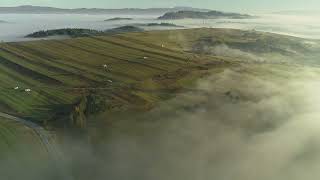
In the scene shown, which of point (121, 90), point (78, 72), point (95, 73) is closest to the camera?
point (121, 90)

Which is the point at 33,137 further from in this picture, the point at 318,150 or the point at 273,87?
the point at 273,87

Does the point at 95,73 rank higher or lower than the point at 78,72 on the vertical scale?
lower

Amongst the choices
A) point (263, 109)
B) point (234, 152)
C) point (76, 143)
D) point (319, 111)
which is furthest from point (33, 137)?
point (319, 111)

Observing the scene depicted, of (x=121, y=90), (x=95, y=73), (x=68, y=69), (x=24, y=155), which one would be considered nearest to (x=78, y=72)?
(x=95, y=73)

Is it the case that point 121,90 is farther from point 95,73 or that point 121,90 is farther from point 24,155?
point 24,155

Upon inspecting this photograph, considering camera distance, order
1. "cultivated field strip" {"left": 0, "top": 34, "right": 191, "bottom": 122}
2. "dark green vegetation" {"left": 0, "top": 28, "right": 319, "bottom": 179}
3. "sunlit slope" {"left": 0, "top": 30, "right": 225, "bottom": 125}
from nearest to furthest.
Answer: "dark green vegetation" {"left": 0, "top": 28, "right": 319, "bottom": 179} → "sunlit slope" {"left": 0, "top": 30, "right": 225, "bottom": 125} → "cultivated field strip" {"left": 0, "top": 34, "right": 191, "bottom": 122}

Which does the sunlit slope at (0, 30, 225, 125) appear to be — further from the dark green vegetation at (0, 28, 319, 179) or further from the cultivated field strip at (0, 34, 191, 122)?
the dark green vegetation at (0, 28, 319, 179)

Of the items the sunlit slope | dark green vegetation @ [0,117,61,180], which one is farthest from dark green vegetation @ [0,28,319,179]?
dark green vegetation @ [0,117,61,180]

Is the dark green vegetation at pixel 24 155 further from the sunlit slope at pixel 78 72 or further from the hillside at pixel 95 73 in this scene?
the sunlit slope at pixel 78 72
